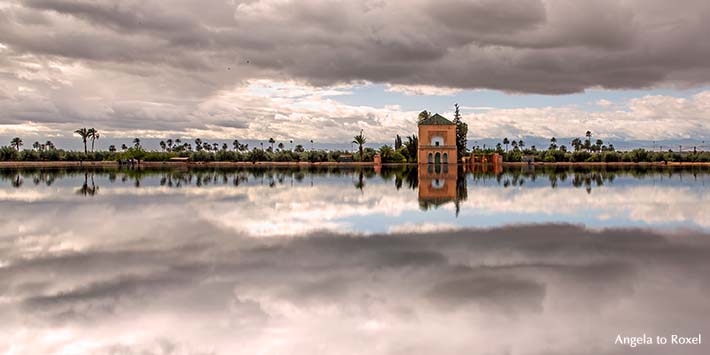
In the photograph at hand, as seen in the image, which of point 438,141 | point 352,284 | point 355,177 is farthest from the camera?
point 438,141

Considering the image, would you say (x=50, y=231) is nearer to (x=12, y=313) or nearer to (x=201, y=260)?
(x=201, y=260)

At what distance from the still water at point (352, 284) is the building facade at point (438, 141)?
161 feet

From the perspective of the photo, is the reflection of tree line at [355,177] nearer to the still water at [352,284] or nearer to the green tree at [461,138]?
the still water at [352,284]

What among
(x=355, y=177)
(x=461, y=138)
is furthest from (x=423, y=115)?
(x=355, y=177)

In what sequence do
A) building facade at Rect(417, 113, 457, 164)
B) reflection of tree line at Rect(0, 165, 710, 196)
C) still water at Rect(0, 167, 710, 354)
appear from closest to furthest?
still water at Rect(0, 167, 710, 354), reflection of tree line at Rect(0, 165, 710, 196), building facade at Rect(417, 113, 457, 164)

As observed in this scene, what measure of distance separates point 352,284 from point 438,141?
186ft

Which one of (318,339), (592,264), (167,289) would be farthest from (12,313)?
(592,264)

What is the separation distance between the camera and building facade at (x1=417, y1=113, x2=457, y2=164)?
6122 cm

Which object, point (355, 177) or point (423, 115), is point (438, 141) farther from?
point (355, 177)

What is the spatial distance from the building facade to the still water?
49.0 metres

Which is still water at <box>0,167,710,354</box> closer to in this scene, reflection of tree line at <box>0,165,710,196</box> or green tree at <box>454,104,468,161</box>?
reflection of tree line at <box>0,165,710,196</box>

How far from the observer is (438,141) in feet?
203

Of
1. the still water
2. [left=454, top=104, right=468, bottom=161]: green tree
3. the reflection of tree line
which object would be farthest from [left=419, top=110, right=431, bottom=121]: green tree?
the still water

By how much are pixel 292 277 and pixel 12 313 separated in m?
2.98
